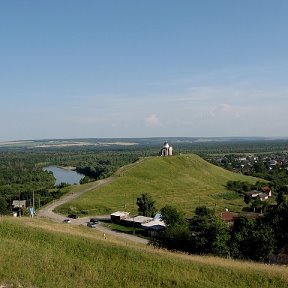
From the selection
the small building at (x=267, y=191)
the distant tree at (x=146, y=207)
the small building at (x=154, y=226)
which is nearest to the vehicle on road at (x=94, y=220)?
the small building at (x=154, y=226)

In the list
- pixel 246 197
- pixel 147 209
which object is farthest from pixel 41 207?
pixel 246 197

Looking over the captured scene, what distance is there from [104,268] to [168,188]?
79.9 m

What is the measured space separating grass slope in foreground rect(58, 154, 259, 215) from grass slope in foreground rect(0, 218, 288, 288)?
5390 centimetres

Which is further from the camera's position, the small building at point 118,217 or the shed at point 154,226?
the small building at point 118,217

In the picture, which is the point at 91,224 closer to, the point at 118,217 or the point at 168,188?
the point at 118,217

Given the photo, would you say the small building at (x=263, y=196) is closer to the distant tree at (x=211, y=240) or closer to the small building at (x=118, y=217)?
the small building at (x=118, y=217)

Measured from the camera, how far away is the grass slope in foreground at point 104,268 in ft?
45.5

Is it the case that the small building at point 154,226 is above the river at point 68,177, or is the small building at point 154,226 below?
above

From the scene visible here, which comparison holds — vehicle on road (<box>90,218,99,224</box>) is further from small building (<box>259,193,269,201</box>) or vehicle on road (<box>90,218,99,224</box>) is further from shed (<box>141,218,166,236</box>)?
small building (<box>259,193,269,201</box>)

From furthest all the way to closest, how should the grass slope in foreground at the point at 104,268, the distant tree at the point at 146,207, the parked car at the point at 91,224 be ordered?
the distant tree at the point at 146,207 < the parked car at the point at 91,224 < the grass slope in foreground at the point at 104,268

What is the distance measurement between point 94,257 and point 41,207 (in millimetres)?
61411

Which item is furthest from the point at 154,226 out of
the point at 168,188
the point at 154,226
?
the point at 168,188

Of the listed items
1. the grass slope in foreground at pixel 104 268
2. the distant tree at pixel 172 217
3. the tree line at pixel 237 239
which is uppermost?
the grass slope in foreground at pixel 104 268

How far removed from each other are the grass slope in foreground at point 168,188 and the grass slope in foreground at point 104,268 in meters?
53.9
